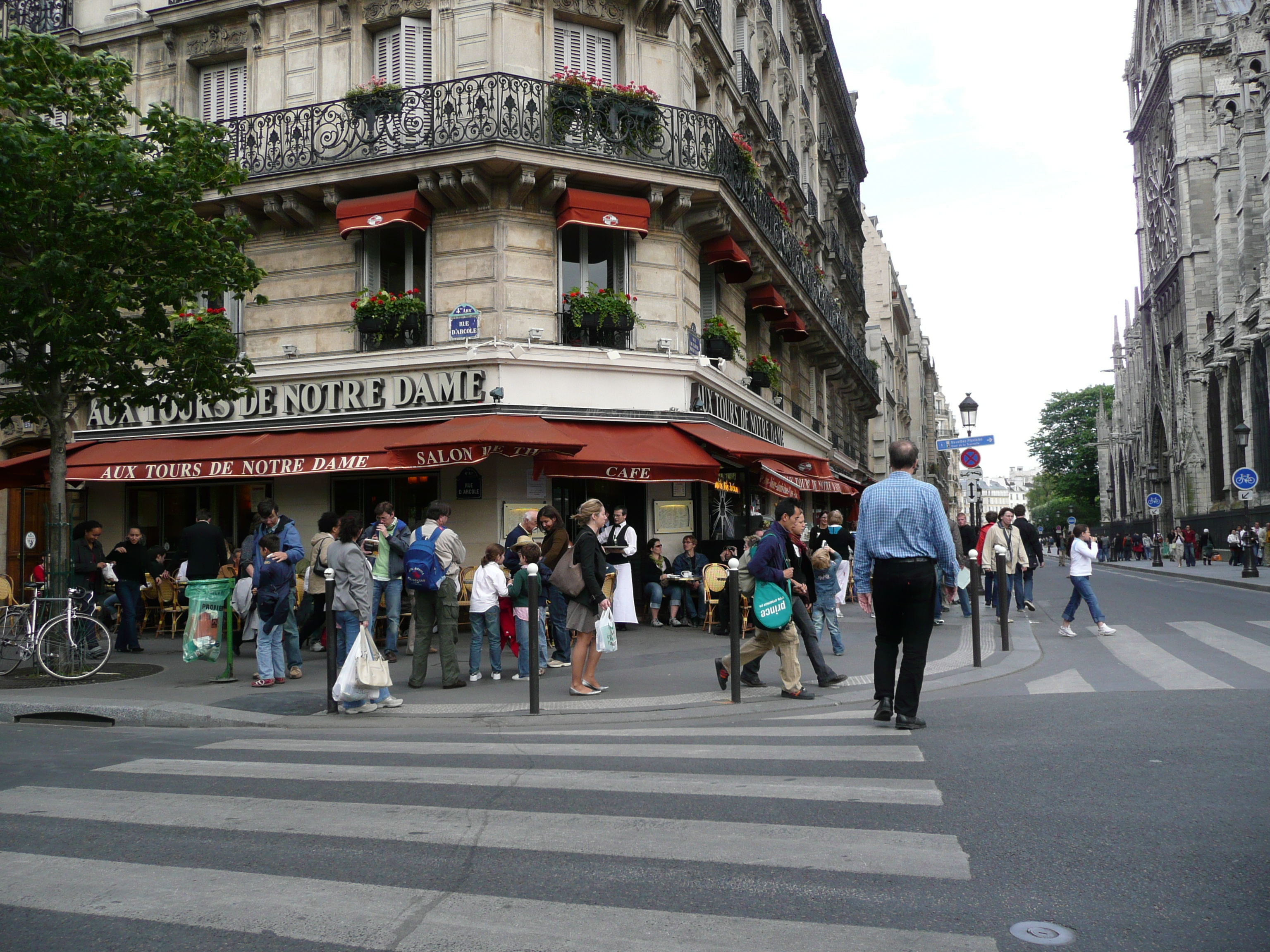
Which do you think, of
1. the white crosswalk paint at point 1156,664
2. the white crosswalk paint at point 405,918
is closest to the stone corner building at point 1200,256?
the white crosswalk paint at point 1156,664

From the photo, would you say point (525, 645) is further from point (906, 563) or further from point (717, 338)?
point (717, 338)

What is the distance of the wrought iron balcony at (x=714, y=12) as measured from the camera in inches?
694

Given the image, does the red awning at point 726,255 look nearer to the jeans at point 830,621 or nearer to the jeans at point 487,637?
the jeans at point 830,621

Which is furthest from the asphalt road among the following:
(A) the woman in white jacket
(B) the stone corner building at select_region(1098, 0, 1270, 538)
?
(B) the stone corner building at select_region(1098, 0, 1270, 538)

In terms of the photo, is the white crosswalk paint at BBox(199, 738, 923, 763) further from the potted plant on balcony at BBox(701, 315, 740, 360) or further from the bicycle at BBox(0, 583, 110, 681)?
the potted plant on balcony at BBox(701, 315, 740, 360)

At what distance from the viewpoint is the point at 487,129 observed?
Answer: 1498cm

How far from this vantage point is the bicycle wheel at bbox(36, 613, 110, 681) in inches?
410

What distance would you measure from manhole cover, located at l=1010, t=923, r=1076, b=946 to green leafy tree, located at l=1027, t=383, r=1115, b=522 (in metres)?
109

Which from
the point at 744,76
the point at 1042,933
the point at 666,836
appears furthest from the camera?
the point at 744,76

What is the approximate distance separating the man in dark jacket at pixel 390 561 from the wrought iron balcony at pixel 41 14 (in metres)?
13.6

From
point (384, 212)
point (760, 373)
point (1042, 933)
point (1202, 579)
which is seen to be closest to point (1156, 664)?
point (1042, 933)

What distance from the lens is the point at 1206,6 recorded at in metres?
62.4

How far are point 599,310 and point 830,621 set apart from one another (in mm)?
6532

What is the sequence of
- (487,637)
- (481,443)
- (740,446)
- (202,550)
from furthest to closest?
(740,446)
(481,443)
(202,550)
(487,637)
